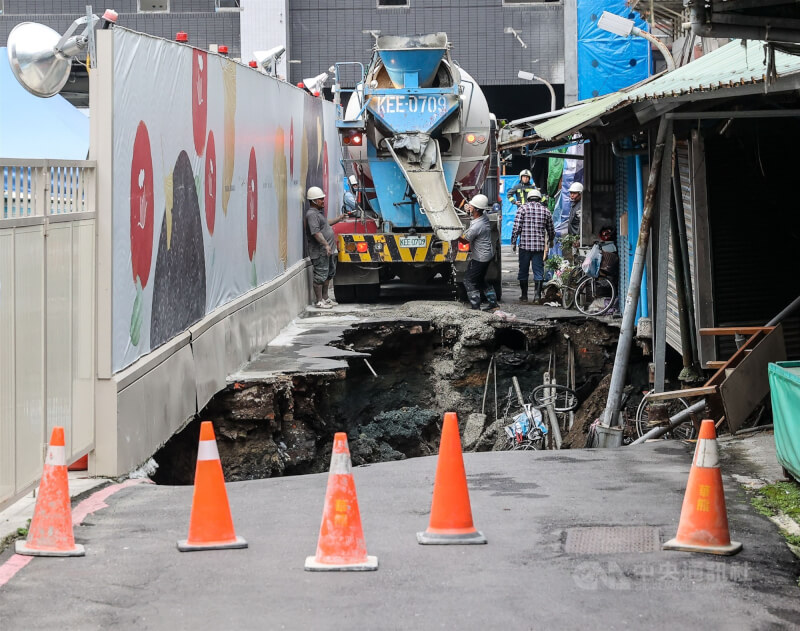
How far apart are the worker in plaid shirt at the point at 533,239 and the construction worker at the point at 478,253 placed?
1673mm

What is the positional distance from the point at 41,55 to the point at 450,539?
4.02 meters

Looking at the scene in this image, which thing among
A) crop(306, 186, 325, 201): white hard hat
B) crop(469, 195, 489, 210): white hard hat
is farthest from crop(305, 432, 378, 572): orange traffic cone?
crop(306, 186, 325, 201): white hard hat

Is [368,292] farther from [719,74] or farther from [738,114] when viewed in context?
[719,74]

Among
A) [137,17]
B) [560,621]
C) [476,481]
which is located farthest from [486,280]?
[137,17]

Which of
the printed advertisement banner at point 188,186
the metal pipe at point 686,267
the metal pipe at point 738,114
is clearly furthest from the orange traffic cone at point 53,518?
the metal pipe at point 686,267

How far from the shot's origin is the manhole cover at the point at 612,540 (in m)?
6.24

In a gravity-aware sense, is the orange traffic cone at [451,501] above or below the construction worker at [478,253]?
below

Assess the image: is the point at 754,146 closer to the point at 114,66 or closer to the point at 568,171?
the point at 114,66

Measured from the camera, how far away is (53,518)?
6.07 m

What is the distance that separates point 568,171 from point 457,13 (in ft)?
32.1

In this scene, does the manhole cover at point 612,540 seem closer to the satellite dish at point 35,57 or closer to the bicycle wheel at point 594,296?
the satellite dish at point 35,57

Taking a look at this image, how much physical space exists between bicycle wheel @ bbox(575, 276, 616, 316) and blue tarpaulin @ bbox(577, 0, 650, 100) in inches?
243

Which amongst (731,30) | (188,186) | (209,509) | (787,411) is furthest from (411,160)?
(209,509)

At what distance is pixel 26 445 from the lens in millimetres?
6973
